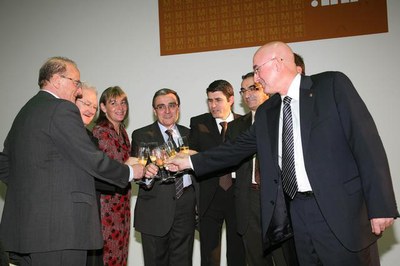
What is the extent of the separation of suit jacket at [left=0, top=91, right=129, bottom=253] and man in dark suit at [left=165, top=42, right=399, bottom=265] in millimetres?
1129

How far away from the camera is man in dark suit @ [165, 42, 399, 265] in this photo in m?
2.24

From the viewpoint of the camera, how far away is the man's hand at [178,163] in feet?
10.9

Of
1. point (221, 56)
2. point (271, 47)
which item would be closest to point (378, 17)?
point (221, 56)

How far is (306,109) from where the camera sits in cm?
245

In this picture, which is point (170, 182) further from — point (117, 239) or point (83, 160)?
point (83, 160)

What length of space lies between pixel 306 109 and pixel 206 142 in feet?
5.01

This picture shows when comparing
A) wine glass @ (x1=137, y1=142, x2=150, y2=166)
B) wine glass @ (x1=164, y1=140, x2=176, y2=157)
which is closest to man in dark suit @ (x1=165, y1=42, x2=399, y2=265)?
wine glass @ (x1=164, y1=140, x2=176, y2=157)

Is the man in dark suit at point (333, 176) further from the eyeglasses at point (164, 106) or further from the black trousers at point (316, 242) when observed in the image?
the eyeglasses at point (164, 106)

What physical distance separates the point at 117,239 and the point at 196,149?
106 centimetres

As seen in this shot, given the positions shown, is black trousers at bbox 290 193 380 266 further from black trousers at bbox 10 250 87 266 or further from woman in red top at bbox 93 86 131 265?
woman in red top at bbox 93 86 131 265

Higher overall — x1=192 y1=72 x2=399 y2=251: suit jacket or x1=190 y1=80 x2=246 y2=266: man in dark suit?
x1=192 y1=72 x2=399 y2=251: suit jacket

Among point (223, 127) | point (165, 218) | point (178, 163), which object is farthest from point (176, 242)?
point (223, 127)

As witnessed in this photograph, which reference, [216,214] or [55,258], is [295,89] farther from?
[55,258]

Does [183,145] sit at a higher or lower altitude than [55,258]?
higher
